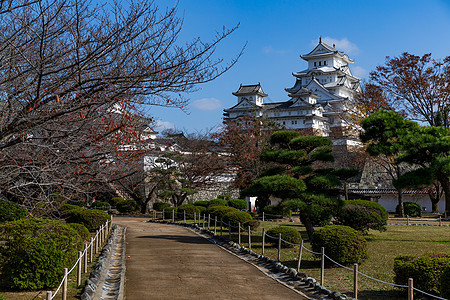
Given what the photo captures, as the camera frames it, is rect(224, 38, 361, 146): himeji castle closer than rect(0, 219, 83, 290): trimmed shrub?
No

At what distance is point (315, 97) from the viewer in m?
68.4

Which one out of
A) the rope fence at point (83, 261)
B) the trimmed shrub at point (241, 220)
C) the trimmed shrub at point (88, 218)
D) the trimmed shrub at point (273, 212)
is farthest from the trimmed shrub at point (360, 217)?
the trimmed shrub at point (273, 212)

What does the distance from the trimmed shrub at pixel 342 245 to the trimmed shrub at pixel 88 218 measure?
12.1 m

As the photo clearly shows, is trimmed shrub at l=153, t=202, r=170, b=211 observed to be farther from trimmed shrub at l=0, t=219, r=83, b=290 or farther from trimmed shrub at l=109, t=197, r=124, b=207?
trimmed shrub at l=0, t=219, r=83, b=290

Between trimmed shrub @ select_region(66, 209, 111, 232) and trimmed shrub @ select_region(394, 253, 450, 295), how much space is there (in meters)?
15.6

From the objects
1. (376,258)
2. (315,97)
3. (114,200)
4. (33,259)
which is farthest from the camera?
(315,97)

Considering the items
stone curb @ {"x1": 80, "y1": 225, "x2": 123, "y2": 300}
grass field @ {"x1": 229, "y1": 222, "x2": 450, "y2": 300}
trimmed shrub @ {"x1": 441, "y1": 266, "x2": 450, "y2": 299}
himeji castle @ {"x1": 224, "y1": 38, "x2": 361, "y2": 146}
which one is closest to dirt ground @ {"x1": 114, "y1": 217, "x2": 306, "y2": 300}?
stone curb @ {"x1": 80, "y1": 225, "x2": 123, "y2": 300}

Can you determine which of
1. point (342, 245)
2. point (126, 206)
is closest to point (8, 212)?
point (342, 245)

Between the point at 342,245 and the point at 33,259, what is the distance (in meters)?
7.72

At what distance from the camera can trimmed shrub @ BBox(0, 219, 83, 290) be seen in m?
9.45

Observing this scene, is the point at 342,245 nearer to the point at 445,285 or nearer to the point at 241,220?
the point at 445,285

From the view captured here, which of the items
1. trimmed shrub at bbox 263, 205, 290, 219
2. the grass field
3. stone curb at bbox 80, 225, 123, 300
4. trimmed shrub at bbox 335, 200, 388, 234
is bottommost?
the grass field

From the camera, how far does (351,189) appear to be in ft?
143

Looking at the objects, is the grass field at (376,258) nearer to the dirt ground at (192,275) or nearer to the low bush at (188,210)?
the dirt ground at (192,275)
